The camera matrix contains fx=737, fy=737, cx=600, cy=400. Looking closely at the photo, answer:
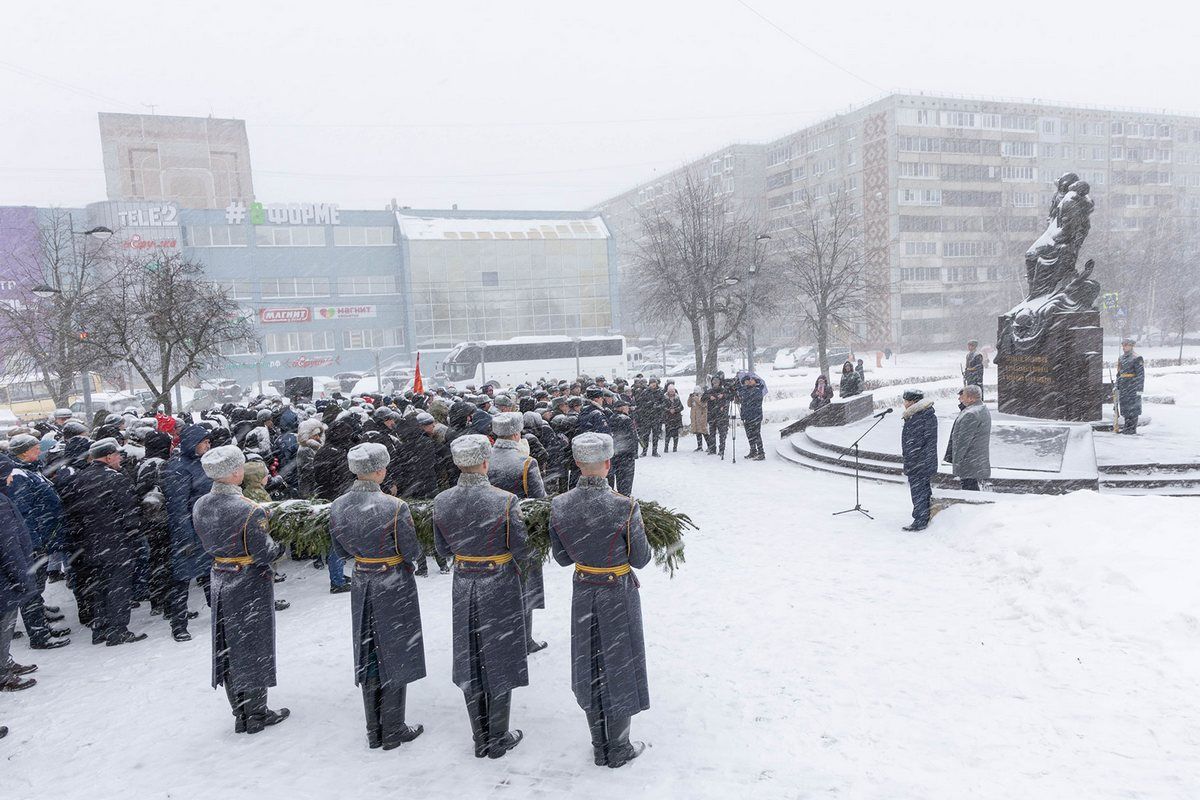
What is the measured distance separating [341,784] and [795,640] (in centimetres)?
358

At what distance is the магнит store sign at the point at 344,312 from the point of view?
54.8 meters

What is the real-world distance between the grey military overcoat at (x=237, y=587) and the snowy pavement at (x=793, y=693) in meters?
0.46

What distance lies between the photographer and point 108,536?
6.62 metres

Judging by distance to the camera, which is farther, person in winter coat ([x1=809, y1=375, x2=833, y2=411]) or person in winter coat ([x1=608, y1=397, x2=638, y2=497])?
person in winter coat ([x1=809, y1=375, x2=833, y2=411])

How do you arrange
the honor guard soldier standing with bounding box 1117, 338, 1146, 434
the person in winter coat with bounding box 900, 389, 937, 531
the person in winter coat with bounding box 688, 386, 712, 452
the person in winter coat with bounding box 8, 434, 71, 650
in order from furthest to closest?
the person in winter coat with bounding box 688, 386, 712, 452
the honor guard soldier standing with bounding box 1117, 338, 1146, 434
the person in winter coat with bounding box 900, 389, 937, 531
the person in winter coat with bounding box 8, 434, 71, 650

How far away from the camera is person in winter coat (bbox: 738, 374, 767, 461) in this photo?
14594 mm

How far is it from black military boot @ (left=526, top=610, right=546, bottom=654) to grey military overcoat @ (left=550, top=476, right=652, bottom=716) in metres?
1.35

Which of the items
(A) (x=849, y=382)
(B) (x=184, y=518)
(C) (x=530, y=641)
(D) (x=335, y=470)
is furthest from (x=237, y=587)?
(A) (x=849, y=382)

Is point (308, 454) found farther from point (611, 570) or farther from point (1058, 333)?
point (1058, 333)

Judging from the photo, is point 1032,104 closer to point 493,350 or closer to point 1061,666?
point 493,350

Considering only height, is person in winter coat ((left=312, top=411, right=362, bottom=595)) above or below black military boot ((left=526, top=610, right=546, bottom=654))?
above

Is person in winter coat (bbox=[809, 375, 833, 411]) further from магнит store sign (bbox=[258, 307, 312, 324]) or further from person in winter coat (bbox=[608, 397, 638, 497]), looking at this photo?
магнит store sign (bbox=[258, 307, 312, 324])

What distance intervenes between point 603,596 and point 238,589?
247 centimetres

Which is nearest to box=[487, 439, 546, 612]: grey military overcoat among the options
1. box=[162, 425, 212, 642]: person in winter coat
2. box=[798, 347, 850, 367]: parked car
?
box=[162, 425, 212, 642]: person in winter coat
